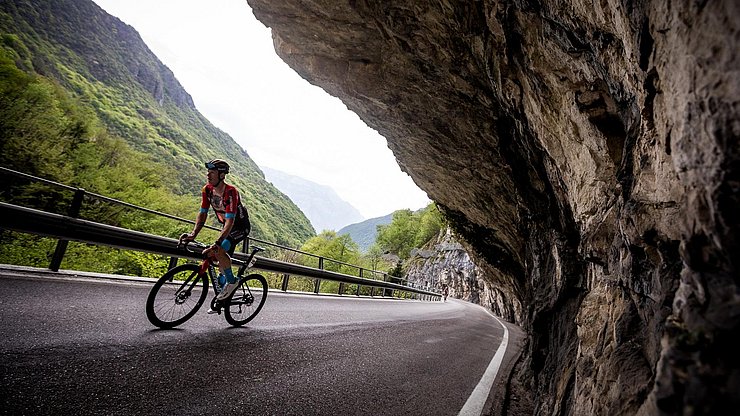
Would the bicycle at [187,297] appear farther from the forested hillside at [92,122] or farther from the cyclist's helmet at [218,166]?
the forested hillside at [92,122]

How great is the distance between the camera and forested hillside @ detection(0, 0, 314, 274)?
19.4 m

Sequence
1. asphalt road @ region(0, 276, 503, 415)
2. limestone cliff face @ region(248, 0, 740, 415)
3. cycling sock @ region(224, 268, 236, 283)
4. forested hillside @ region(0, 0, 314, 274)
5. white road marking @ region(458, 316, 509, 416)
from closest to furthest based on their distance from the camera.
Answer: limestone cliff face @ region(248, 0, 740, 415) < asphalt road @ region(0, 276, 503, 415) < white road marking @ region(458, 316, 509, 416) < cycling sock @ region(224, 268, 236, 283) < forested hillside @ region(0, 0, 314, 274)

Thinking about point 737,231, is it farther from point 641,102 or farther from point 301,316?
point 301,316

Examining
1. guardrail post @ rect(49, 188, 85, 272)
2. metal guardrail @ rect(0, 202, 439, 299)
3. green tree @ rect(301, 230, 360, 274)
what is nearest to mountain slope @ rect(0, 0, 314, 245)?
guardrail post @ rect(49, 188, 85, 272)

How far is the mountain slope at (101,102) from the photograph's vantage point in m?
30.8

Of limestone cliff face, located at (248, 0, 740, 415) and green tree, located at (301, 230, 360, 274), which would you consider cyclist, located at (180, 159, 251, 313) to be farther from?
green tree, located at (301, 230, 360, 274)

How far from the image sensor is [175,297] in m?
4.12

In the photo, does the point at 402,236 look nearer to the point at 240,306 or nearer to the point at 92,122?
the point at 92,122

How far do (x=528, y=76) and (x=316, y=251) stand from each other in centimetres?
5204

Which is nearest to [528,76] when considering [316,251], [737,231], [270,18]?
[737,231]

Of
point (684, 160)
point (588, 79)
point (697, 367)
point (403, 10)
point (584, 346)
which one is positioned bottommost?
point (584, 346)

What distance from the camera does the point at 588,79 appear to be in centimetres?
372

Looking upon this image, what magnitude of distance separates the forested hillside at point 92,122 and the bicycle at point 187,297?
1343 cm

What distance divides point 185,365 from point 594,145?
4.89 metres
